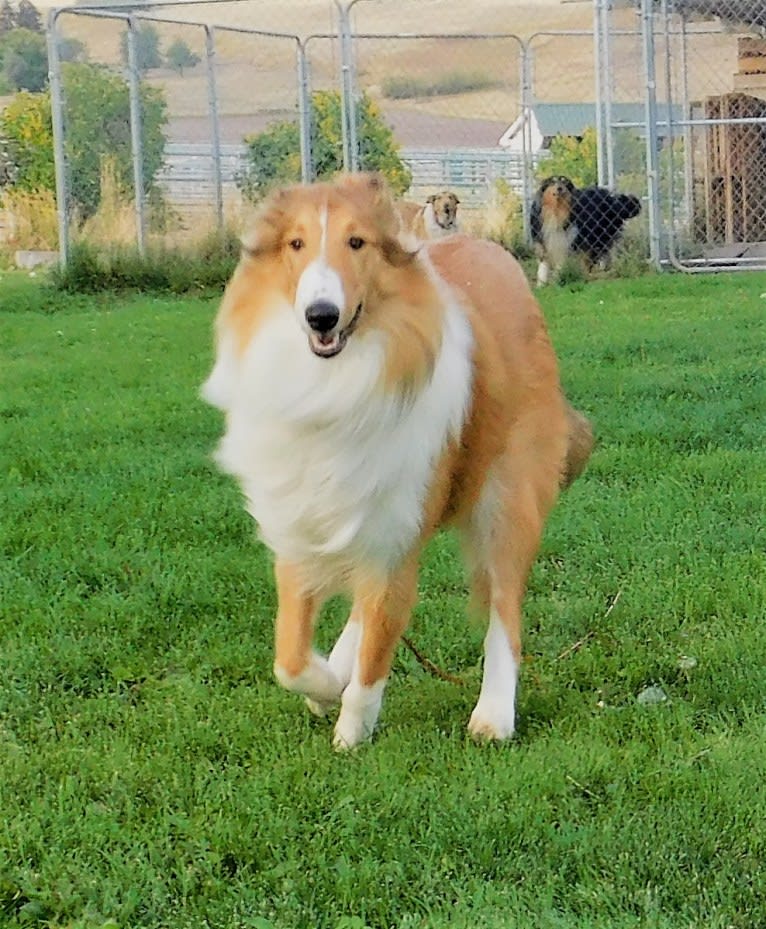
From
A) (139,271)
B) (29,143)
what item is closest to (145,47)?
(139,271)

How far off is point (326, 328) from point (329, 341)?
0.14 ft

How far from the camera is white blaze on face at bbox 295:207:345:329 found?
3.47m

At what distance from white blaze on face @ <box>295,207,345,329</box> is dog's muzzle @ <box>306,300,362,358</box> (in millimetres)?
13

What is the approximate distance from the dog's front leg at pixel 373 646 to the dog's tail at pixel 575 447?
100 cm

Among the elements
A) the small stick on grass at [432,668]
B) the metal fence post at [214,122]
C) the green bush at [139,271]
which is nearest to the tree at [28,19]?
the metal fence post at [214,122]

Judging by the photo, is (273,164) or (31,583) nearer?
(31,583)

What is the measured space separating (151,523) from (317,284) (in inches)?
102

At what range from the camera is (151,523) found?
586cm

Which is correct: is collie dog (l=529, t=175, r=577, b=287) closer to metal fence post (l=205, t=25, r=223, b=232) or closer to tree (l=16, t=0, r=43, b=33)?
metal fence post (l=205, t=25, r=223, b=232)

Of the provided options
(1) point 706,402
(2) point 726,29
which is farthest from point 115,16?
(1) point 706,402

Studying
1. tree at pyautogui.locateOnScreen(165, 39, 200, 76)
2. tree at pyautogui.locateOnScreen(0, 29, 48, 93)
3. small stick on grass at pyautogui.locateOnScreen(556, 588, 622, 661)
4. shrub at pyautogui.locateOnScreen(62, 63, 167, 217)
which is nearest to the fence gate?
tree at pyautogui.locateOnScreen(165, 39, 200, 76)

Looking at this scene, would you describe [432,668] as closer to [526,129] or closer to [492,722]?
[492,722]

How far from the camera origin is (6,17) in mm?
24984

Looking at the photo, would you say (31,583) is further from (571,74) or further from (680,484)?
(571,74)
